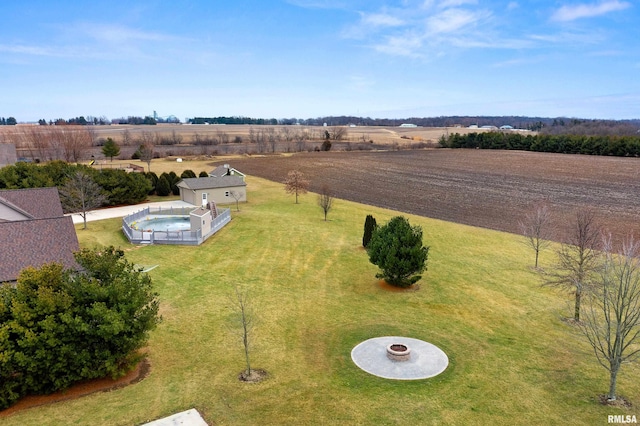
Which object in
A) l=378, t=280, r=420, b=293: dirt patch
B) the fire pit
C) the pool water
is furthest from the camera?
the pool water

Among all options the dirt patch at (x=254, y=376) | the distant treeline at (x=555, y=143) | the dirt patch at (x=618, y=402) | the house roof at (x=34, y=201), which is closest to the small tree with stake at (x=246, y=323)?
the dirt patch at (x=254, y=376)

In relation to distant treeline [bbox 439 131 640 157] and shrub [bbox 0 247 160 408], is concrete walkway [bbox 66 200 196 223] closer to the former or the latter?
shrub [bbox 0 247 160 408]

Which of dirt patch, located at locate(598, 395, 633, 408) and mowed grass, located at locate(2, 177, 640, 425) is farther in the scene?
dirt patch, located at locate(598, 395, 633, 408)

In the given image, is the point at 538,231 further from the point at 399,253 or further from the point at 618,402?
the point at 618,402

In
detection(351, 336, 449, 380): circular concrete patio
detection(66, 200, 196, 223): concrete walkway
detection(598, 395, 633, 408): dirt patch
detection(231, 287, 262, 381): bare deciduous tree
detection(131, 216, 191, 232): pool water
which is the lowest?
detection(598, 395, 633, 408): dirt patch

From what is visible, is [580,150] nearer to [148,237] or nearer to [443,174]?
[443,174]

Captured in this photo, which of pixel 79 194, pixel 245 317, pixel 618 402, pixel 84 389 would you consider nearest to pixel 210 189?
pixel 79 194

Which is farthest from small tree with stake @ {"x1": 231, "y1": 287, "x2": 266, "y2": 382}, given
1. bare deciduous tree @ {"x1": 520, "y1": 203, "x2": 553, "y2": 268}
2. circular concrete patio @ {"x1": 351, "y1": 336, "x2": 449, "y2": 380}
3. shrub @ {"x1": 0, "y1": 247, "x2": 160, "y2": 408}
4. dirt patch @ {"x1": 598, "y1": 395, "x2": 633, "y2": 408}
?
bare deciduous tree @ {"x1": 520, "y1": 203, "x2": 553, "y2": 268}
